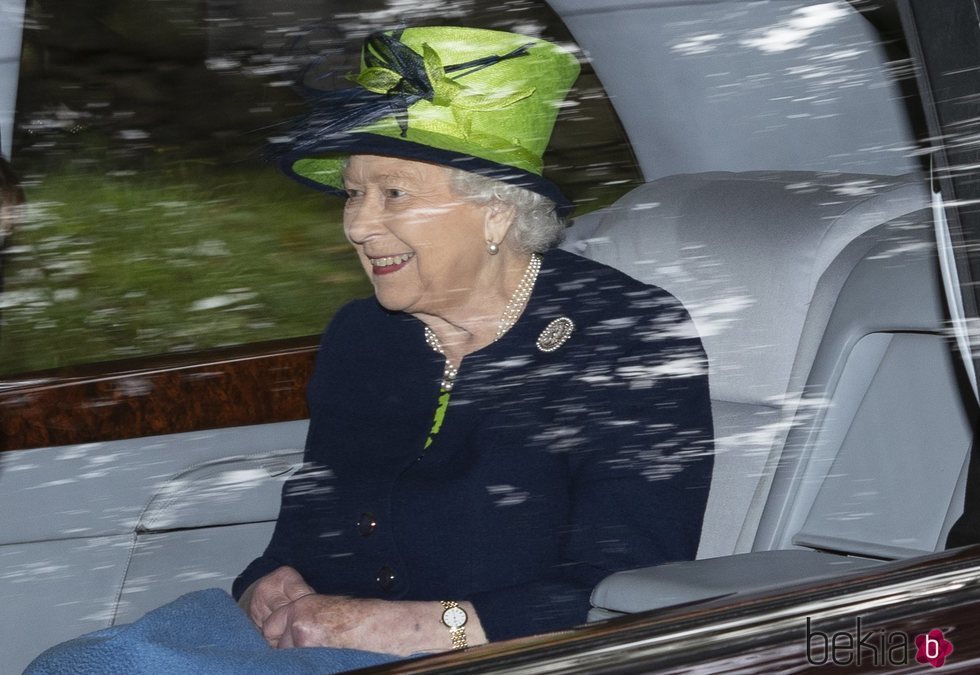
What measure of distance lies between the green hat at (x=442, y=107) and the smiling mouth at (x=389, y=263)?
99mm

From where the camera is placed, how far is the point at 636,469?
149 cm

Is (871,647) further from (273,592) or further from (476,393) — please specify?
(273,592)

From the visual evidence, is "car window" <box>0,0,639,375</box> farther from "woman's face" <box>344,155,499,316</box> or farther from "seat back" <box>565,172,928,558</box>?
"seat back" <box>565,172,928,558</box>

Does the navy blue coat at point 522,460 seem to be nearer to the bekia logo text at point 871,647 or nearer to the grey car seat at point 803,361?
the grey car seat at point 803,361

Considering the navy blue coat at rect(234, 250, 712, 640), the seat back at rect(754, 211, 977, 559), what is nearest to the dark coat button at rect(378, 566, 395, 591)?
the navy blue coat at rect(234, 250, 712, 640)

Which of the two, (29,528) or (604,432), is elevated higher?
(604,432)

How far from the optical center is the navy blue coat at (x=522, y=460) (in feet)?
4.82

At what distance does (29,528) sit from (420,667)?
3.57 ft

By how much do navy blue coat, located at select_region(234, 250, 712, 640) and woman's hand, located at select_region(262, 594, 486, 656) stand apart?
0.19 ft

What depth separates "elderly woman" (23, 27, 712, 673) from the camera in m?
1.46

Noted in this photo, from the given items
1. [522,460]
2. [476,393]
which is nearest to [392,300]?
[476,393]

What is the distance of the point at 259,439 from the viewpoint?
2.07 meters

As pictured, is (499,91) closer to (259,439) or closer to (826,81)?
(826,81)

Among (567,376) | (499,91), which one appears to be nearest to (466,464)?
(567,376)
